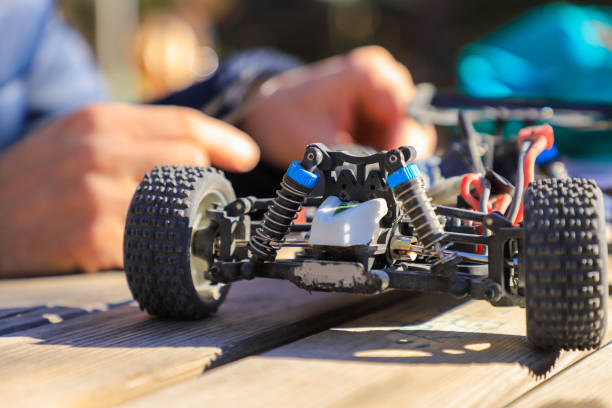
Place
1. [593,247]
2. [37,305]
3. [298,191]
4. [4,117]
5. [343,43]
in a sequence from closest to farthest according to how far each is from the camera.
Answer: [593,247], [298,191], [37,305], [4,117], [343,43]

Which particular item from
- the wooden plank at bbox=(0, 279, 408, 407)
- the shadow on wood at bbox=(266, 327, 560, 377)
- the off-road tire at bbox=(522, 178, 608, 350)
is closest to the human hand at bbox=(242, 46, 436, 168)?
the wooden plank at bbox=(0, 279, 408, 407)

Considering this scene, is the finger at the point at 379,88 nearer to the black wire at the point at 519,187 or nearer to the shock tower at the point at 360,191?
the black wire at the point at 519,187

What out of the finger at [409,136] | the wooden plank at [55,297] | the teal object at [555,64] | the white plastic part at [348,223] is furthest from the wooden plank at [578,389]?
the teal object at [555,64]

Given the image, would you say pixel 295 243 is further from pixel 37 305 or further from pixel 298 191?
pixel 37 305

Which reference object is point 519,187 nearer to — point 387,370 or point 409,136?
point 387,370

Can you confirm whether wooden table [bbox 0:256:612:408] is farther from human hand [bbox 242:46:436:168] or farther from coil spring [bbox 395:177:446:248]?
human hand [bbox 242:46:436:168]

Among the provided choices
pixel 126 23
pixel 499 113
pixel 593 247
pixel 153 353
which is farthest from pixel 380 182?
pixel 126 23

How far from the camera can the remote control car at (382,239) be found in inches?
Result: 43.4

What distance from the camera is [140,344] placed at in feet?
3.98

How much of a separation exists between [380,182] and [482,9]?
361 inches

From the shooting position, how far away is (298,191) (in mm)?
1236

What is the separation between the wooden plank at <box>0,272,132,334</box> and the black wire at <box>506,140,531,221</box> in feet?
2.93

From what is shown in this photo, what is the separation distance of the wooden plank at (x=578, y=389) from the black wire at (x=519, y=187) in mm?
287

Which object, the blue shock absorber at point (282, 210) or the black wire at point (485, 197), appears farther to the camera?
the black wire at point (485, 197)
